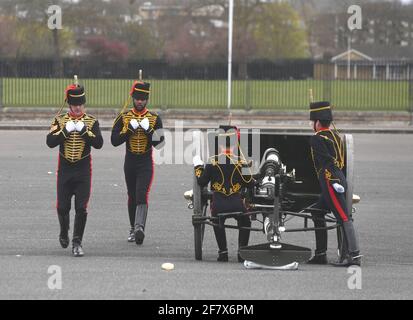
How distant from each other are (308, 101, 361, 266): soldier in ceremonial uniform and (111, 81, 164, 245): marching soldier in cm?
206

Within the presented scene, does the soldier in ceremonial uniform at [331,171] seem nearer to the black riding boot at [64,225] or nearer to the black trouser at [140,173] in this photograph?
the black trouser at [140,173]

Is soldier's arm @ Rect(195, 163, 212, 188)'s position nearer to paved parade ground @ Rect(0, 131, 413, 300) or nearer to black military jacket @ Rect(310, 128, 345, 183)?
paved parade ground @ Rect(0, 131, 413, 300)

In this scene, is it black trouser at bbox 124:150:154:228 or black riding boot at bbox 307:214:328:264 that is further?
black trouser at bbox 124:150:154:228

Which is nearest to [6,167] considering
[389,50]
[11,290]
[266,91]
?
[11,290]

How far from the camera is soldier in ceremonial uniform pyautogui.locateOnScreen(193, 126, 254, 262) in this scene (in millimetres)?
10641

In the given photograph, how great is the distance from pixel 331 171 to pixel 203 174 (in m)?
1.28

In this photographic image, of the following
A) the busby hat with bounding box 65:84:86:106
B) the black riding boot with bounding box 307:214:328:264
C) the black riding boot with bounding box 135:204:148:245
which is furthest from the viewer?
the black riding boot with bounding box 135:204:148:245

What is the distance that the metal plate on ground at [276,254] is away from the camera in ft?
32.8

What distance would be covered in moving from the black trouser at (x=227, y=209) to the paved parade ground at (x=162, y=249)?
11.9 inches

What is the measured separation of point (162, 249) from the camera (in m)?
11.7

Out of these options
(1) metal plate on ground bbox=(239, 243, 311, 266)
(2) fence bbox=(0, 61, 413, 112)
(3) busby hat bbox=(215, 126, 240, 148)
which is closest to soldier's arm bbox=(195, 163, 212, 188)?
(3) busby hat bbox=(215, 126, 240, 148)

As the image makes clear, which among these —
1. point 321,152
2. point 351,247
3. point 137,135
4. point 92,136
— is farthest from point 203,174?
point 351,247

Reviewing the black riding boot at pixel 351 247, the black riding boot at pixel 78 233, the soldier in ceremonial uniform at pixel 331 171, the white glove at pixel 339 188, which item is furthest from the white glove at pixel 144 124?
the black riding boot at pixel 351 247
